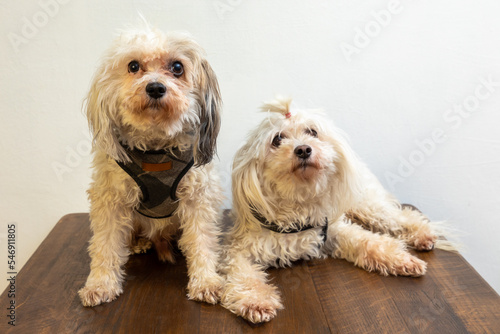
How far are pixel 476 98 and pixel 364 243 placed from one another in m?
0.92

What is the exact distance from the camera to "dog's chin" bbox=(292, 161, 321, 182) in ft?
4.27

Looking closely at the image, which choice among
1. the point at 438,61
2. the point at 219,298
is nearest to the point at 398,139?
the point at 438,61

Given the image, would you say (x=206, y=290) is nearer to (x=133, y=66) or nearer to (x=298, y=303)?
(x=298, y=303)

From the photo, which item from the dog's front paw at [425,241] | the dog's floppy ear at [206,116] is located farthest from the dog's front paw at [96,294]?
the dog's front paw at [425,241]

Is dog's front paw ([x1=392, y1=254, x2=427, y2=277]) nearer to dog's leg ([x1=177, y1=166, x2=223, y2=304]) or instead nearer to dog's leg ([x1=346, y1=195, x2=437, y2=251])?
dog's leg ([x1=346, y1=195, x2=437, y2=251])

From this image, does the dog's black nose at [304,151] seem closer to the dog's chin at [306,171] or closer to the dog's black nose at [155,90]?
the dog's chin at [306,171]

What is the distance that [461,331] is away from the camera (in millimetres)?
1143

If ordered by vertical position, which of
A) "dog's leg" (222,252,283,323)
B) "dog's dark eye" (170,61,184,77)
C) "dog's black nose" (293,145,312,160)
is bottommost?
"dog's leg" (222,252,283,323)

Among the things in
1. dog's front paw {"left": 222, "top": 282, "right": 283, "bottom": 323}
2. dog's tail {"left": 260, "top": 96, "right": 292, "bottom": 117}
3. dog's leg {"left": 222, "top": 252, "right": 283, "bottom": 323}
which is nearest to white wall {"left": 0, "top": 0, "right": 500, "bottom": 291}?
dog's tail {"left": 260, "top": 96, "right": 292, "bottom": 117}

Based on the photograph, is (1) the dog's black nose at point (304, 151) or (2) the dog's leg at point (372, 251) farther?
(2) the dog's leg at point (372, 251)

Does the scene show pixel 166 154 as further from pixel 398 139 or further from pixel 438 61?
→ pixel 438 61

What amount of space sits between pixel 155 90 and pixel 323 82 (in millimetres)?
938

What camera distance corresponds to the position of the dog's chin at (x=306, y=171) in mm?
1301

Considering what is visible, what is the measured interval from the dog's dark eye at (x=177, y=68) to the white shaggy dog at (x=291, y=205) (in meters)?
0.33
